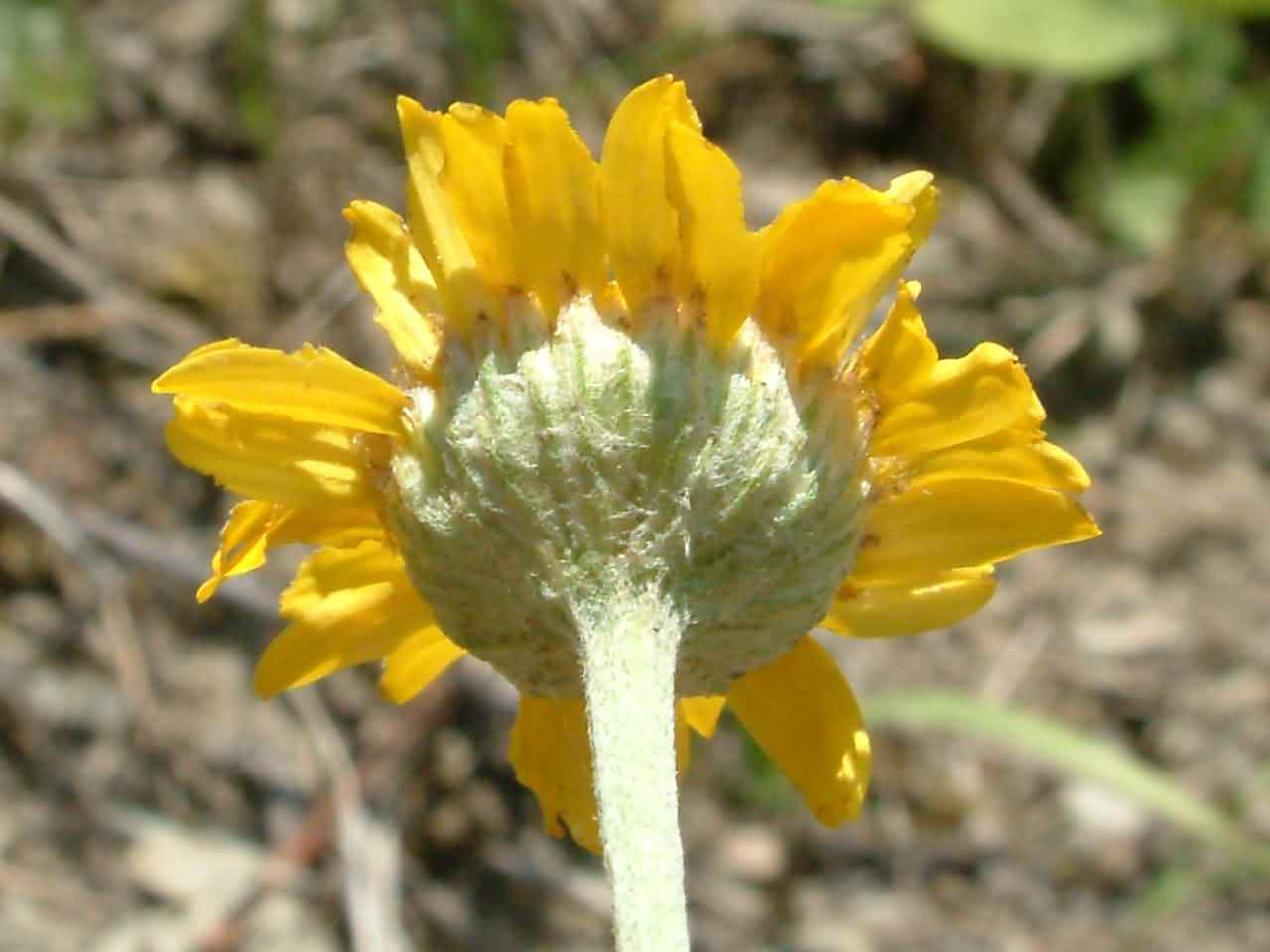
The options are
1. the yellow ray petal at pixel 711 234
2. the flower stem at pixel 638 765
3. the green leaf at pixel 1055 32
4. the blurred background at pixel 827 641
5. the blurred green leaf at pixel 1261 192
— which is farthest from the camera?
the blurred green leaf at pixel 1261 192

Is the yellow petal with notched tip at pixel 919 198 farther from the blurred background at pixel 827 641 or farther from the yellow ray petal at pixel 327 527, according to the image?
the blurred background at pixel 827 641

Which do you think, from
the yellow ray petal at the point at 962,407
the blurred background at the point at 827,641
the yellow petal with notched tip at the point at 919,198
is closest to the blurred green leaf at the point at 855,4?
the blurred background at the point at 827,641

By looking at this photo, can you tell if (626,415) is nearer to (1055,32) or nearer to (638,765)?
(638,765)

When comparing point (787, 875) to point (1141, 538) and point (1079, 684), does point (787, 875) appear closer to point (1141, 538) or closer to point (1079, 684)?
point (1079, 684)

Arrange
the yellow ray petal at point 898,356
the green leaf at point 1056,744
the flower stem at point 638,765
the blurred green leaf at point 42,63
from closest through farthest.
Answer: the flower stem at point 638,765 < the yellow ray petal at point 898,356 < the green leaf at point 1056,744 < the blurred green leaf at point 42,63

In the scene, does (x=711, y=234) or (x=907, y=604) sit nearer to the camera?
(x=711, y=234)

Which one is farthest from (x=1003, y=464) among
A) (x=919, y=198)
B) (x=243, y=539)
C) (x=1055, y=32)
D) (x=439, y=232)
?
(x=1055, y=32)

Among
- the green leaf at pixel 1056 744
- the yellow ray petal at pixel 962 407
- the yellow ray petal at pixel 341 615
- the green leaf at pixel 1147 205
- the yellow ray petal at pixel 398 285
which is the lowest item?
the green leaf at pixel 1056 744

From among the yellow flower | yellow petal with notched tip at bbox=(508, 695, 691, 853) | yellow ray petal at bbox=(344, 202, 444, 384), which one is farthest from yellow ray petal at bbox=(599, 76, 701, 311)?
yellow petal with notched tip at bbox=(508, 695, 691, 853)
